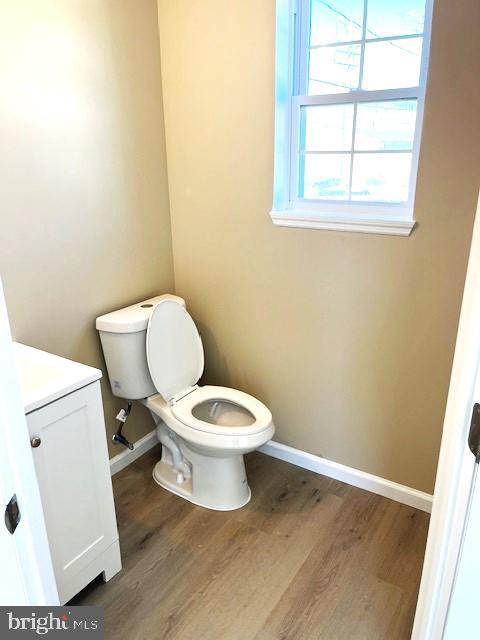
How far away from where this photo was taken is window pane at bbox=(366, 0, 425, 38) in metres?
1.69

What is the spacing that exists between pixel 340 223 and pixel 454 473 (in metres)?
1.19

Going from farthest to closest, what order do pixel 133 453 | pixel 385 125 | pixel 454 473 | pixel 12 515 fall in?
pixel 133 453 < pixel 385 125 < pixel 454 473 < pixel 12 515

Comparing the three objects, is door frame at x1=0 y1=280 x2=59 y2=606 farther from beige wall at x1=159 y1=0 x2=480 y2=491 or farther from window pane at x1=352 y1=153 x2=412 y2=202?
window pane at x1=352 y1=153 x2=412 y2=202

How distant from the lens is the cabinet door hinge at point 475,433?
2.79 ft

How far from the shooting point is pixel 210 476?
6.79ft

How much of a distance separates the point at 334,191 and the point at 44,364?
1.35 m

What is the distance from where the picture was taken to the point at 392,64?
177 cm

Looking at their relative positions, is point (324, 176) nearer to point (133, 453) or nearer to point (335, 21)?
point (335, 21)

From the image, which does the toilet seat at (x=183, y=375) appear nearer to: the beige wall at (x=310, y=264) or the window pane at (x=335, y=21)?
the beige wall at (x=310, y=264)

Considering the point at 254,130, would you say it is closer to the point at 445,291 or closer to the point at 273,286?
the point at 273,286

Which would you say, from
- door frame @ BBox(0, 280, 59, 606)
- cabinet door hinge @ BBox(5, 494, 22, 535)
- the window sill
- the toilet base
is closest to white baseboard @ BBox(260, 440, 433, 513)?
the toilet base

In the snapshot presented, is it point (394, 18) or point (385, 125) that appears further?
point (385, 125)

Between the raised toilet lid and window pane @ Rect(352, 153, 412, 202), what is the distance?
94cm

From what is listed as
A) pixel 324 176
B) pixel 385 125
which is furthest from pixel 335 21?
pixel 324 176
